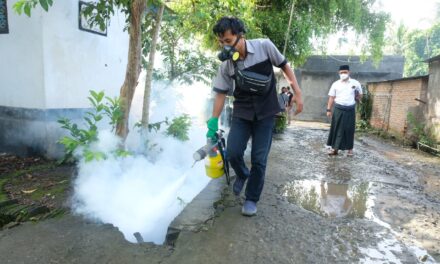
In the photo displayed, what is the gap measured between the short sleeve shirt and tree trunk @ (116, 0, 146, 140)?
1333 mm

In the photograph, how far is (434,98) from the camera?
912 centimetres

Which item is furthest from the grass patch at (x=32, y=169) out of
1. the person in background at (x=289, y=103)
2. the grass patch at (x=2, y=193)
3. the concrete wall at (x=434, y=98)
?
the concrete wall at (x=434, y=98)

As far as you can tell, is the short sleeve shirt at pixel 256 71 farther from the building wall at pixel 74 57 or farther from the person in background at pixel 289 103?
the building wall at pixel 74 57

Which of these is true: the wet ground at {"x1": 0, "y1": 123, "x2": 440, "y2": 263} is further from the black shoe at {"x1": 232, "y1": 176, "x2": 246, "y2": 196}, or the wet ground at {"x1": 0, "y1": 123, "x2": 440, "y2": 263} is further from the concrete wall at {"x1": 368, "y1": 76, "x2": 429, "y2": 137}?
the concrete wall at {"x1": 368, "y1": 76, "x2": 429, "y2": 137}

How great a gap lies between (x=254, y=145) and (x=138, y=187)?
146 cm

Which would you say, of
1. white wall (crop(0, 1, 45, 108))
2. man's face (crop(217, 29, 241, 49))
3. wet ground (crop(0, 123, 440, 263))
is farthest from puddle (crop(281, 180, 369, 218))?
white wall (crop(0, 1, 45, 108))

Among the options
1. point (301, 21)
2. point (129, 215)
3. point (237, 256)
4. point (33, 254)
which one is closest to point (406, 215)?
point (237, 256)

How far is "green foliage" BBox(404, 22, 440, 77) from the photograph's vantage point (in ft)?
122

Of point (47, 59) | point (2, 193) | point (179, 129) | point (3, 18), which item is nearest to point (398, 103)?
point (179, 129)

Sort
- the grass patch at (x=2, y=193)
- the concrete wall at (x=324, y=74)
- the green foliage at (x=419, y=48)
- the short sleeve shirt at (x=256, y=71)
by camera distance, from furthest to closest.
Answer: the green foliage at (x=419, y=48) < the concrete wall at (x=324, y=74) < the grass patch at (x=2, y=193) < the short sleeve shirt at (x=256, y=71)

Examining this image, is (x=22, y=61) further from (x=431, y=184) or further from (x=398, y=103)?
(x=398, y=103)

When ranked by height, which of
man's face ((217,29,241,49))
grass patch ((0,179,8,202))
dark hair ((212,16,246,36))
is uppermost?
dark hair ((212,16,246,36))

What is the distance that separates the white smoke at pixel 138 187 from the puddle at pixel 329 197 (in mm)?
1294

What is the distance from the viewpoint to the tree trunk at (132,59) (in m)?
4.18
